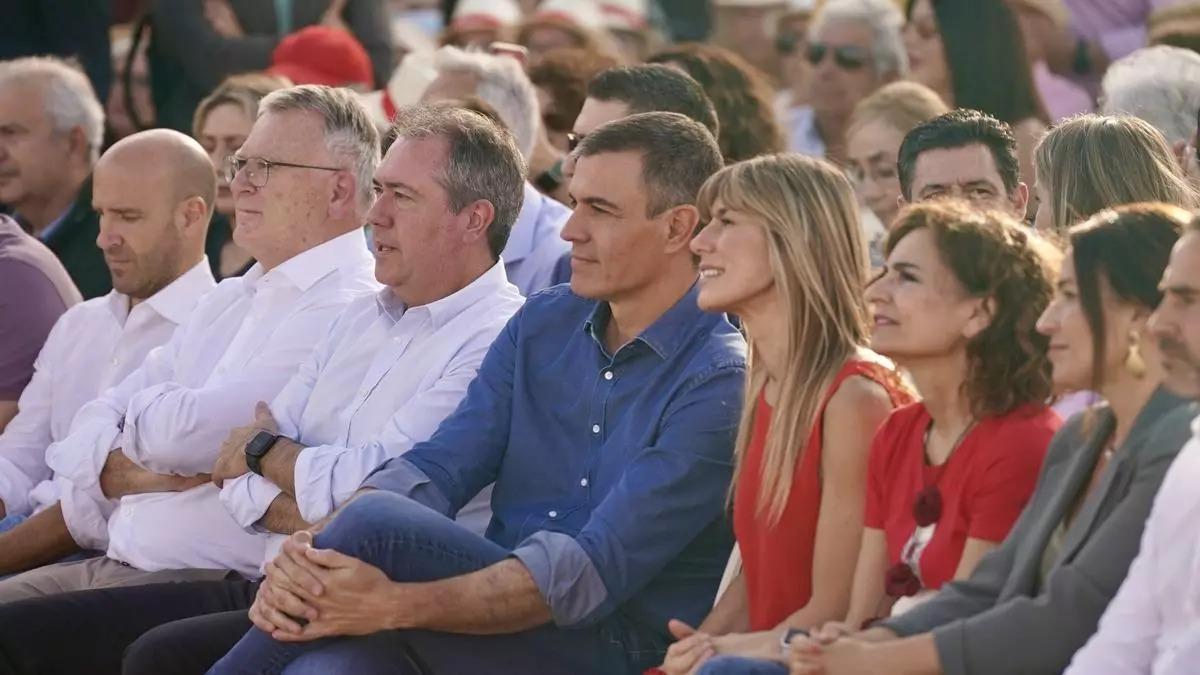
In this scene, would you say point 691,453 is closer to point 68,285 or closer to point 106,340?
point 106,340

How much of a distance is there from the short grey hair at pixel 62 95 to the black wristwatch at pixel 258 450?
117 inches

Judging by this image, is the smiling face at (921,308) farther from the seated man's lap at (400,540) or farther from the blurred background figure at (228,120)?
the blurred background figure at (228,120)

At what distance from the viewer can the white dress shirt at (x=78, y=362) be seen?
6.11 meters

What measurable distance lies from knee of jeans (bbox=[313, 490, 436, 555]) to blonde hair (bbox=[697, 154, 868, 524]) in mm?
657

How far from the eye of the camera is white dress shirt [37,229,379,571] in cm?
523

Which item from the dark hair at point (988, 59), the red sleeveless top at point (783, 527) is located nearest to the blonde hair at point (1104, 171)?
the red sleeveless top at point (783, 527)

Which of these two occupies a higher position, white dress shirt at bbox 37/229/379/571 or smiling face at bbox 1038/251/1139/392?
smiling face at bbox 1038/251/1139/392

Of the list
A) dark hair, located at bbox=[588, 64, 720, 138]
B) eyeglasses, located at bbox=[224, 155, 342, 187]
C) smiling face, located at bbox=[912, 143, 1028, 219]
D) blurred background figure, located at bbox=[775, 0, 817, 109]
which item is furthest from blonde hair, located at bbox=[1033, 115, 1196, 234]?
blurred background figure, located at bbox=[775, 0, 817, 109]

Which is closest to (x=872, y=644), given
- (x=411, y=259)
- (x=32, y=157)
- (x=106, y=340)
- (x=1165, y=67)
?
(x=411, y=259)

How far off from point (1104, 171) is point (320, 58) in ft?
14.3

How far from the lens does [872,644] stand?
138 inches

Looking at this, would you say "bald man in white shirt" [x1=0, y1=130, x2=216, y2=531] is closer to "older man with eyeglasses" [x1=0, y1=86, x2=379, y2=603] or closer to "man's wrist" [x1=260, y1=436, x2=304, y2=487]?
"older man with eyeglasses" [x1=0, y1=86, x2=379, y2=603]

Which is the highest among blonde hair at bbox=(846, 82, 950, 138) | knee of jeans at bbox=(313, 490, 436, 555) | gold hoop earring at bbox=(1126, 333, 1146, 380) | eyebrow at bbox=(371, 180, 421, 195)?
gold hoop earring at bbox=(1126, 333, 1146, 380)

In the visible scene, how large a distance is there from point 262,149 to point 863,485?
2.29m
